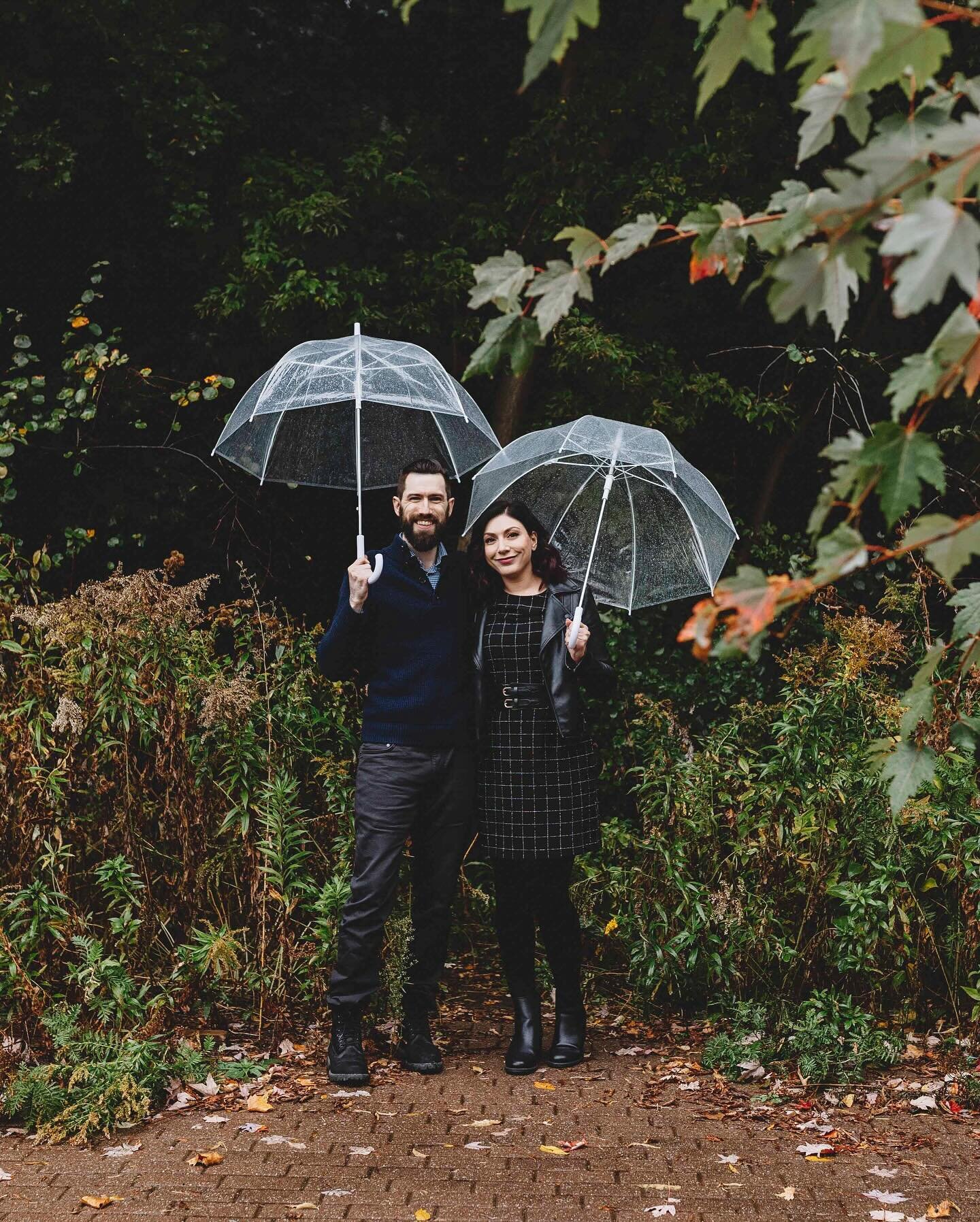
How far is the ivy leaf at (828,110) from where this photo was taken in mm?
1796

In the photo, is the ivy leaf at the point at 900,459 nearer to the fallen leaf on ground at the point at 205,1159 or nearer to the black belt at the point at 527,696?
the black belt at the point at 527,696

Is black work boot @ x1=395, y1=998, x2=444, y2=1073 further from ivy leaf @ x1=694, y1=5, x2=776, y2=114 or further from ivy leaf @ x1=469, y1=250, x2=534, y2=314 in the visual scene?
ivy leaf @ x1=694, y1=5, x2=776, y2=114

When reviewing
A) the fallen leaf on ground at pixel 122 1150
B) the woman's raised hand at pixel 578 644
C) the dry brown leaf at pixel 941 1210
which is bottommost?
the fallen leaf on ground at pixel 122 1150

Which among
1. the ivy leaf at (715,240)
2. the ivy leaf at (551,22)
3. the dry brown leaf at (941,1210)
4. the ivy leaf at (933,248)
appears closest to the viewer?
the ivy leaf at (933,248)

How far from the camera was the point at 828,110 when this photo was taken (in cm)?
179

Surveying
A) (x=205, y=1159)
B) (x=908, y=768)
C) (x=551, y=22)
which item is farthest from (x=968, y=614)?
(x=205, y=1159)

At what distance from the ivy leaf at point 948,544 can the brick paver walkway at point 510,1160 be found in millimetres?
2610

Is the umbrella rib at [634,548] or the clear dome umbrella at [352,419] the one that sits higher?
the clear dome umbrella at [352,419]

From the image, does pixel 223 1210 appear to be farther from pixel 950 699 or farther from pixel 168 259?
pixel 168 259

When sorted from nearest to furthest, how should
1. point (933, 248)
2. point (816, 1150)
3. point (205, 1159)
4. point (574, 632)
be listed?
point (933, 248) → point (205, 1159) → point (816, 1150) → point (574, 632)

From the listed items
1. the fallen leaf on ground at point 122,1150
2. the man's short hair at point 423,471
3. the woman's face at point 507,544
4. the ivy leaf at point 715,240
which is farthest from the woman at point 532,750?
the ivy leaf at point 715,240

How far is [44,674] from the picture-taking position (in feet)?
16.1

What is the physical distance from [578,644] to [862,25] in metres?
3.11

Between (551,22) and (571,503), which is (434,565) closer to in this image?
(571,503)
